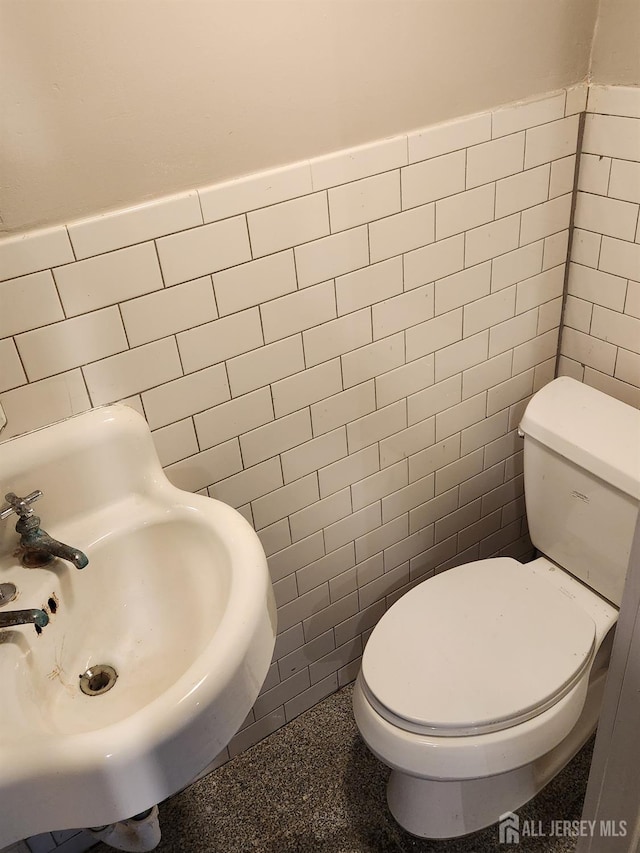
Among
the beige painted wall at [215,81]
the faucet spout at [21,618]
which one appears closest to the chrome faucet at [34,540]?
the faucet spout at [21,618]

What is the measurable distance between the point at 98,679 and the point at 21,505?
0.28 m

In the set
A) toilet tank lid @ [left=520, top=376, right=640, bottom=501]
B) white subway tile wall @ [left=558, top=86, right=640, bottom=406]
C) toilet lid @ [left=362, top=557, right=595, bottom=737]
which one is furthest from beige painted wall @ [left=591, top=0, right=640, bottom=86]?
toilet lid @ [left=362, top=557, right=595, bottom=737]

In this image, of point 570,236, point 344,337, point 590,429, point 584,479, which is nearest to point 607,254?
point 570,236

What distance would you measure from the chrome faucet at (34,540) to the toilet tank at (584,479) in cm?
96

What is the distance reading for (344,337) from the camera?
1351mm

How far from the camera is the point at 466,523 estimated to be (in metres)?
1.80

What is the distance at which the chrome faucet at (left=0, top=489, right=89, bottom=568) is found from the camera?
0.99m

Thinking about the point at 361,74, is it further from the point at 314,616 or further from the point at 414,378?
the point at 314,616

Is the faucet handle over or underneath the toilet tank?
over

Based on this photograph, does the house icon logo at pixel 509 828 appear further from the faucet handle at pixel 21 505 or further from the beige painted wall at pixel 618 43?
the beige painted wall at pixel 618 43

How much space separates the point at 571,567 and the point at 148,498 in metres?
0.94

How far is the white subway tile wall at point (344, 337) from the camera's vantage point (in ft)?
3.56

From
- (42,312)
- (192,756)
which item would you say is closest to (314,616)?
(192,756)

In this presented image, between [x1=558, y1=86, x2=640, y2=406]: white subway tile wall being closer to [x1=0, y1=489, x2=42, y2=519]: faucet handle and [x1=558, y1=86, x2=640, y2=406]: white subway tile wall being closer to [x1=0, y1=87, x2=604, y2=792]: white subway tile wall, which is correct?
[x1=0, y1=87, x2=604, y2=792]: white subway tile wall
